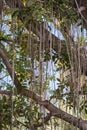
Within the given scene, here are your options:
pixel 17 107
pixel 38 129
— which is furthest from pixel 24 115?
pixel 38 129

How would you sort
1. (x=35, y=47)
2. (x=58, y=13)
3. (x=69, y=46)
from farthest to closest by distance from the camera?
(x=35, y=47)
(x=69, y=46)
(x=58, y=13)

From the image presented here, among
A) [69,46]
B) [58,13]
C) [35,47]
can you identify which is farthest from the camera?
[35,47]

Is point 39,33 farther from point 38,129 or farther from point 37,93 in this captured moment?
point 38,129

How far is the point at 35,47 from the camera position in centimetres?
187

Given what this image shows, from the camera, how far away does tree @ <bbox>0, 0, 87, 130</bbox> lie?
1722mm

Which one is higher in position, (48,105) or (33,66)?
(33,66)

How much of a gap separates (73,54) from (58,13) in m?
0.27

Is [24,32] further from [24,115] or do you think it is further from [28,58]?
[24,115]

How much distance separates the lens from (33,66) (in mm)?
1820

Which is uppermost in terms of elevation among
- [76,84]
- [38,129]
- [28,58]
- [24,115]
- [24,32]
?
[24,32]

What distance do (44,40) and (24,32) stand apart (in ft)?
0.64

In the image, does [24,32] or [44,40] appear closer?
[44,40]

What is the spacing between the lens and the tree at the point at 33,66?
172cm

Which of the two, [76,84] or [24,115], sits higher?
[76,84]
